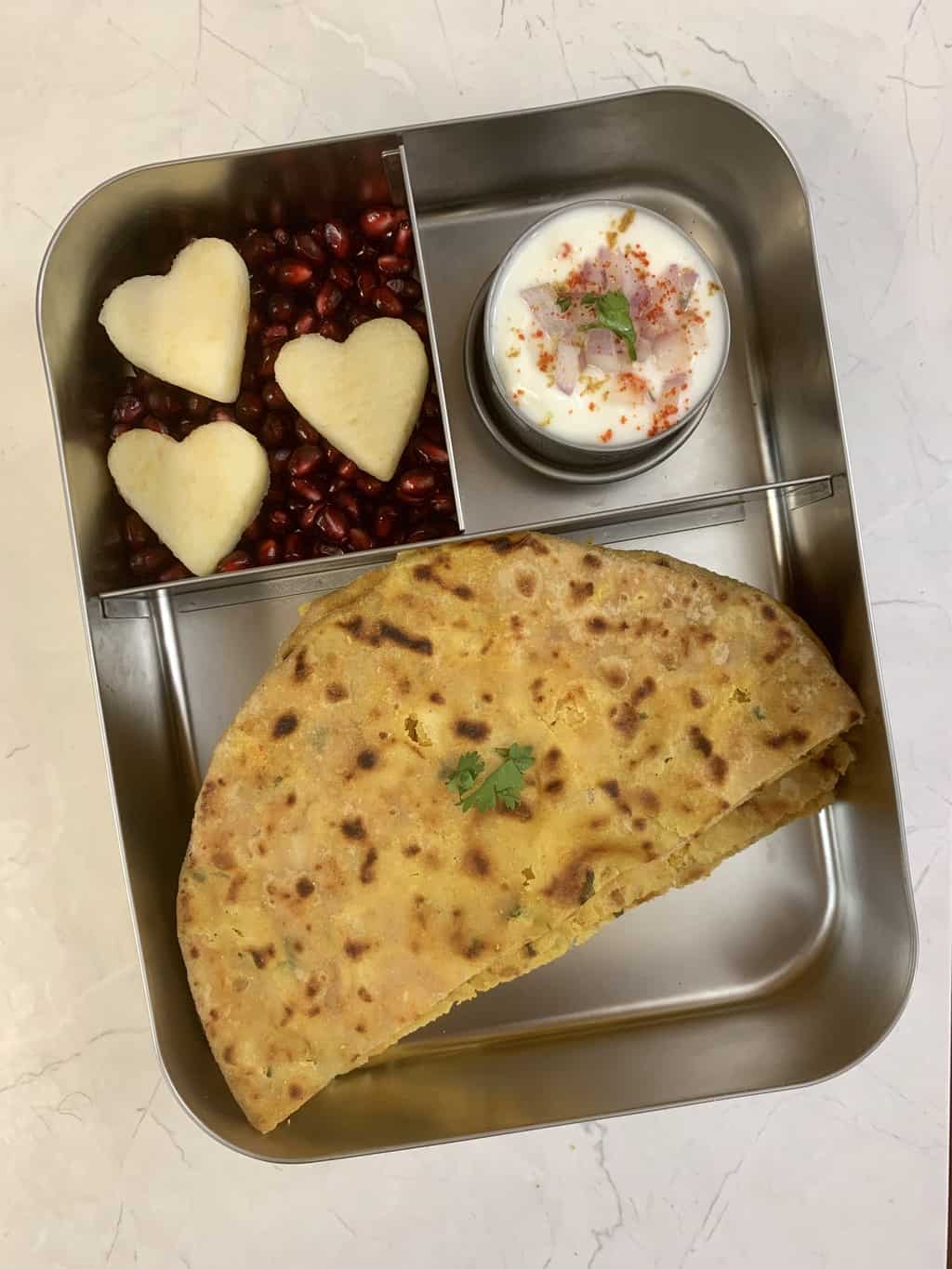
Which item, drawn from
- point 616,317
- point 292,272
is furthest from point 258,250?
point 616,317

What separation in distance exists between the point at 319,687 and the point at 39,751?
67cm

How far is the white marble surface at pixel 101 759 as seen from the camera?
196 centimetres

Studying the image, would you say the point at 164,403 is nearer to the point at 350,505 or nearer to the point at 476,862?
the point at 350,505

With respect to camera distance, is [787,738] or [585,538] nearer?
[787,738]

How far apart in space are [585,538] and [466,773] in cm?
56

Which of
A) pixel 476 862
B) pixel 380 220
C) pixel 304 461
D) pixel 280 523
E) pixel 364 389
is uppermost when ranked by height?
pixel 380 220

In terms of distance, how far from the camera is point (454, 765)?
5.52 feet

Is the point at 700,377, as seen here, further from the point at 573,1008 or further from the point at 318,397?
the point at 573,1008

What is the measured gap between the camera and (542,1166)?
78.4 inches

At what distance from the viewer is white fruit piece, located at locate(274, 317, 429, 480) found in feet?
5.82

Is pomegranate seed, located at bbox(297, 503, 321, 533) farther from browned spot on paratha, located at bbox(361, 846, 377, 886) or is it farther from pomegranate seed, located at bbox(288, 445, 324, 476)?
browned spot on paratha, located at bbox(361, 846, 377, 886)

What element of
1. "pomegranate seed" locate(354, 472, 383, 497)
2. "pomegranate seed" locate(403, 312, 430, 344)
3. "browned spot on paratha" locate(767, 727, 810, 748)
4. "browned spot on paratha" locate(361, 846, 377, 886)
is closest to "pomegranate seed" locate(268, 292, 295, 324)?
"pomegranate seed" locate(403, 312, 430, 344)

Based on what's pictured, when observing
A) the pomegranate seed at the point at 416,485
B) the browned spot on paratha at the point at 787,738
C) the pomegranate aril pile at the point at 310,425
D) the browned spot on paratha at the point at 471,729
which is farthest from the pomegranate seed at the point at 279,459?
the browned spot on paratha at the point at 787,738

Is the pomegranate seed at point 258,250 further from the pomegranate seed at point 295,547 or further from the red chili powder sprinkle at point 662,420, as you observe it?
the red chili powder sprinkle at point 662,420
